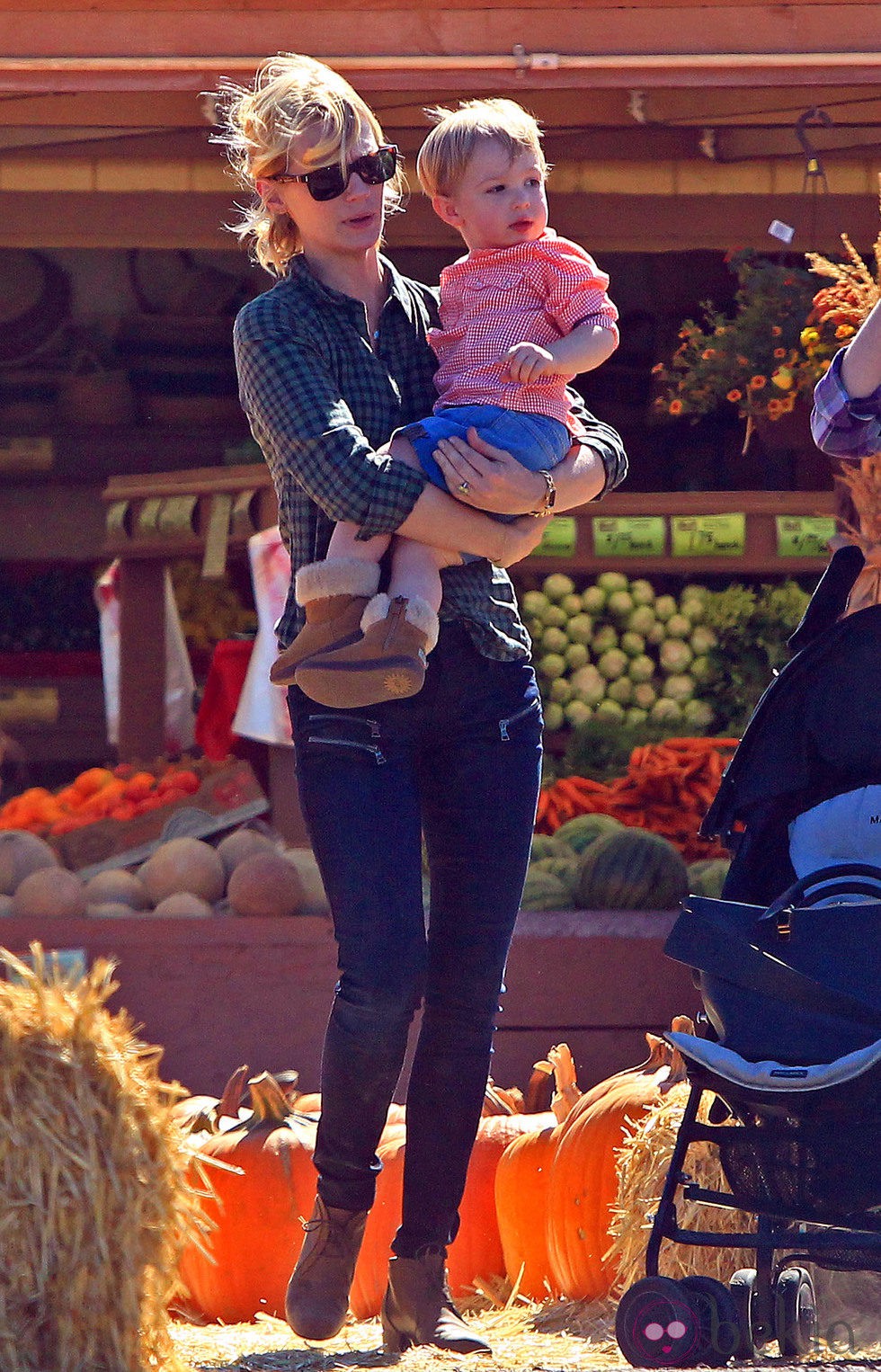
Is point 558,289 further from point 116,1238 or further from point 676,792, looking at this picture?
point 676,792

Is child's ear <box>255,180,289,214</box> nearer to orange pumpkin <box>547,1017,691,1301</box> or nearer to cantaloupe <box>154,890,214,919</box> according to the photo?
orange pumpkin <box>547,1017,691,1301</box>

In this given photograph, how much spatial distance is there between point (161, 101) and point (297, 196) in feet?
10.3

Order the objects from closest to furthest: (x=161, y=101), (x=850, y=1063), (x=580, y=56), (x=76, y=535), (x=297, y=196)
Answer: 1. (x=850, y=1063)
2. (x=297, y=196)
3. (x=580, y=56)
4. (x=161, y=101)
5. (x=76, y=535)

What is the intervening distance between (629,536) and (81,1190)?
4.19 meters

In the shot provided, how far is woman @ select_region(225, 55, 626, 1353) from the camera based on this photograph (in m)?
2.69

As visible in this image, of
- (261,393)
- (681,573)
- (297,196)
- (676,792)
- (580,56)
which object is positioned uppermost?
(580,56)

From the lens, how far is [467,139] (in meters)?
2.90

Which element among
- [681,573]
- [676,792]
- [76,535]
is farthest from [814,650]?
[76,535]

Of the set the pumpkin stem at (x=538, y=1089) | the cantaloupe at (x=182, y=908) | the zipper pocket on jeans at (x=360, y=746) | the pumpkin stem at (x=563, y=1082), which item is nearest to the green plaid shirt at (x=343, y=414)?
the zipper pocket on jeans at (x=360, y=746)

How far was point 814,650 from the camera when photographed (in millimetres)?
3145

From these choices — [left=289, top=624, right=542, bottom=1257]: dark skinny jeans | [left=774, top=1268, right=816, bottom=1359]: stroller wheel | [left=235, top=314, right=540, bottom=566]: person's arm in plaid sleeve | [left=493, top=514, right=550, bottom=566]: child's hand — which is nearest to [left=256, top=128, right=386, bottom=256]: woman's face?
[left=235, top=314, right=540, bottom=566]: person's arm in plaid sleeve

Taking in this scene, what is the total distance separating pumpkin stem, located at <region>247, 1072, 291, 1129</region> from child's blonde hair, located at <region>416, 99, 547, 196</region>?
1.99m

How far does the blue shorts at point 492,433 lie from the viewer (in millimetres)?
2764

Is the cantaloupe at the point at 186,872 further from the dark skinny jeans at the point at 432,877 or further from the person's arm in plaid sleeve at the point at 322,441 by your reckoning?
the person's arm in plaid sleeve at the point at 322,441
